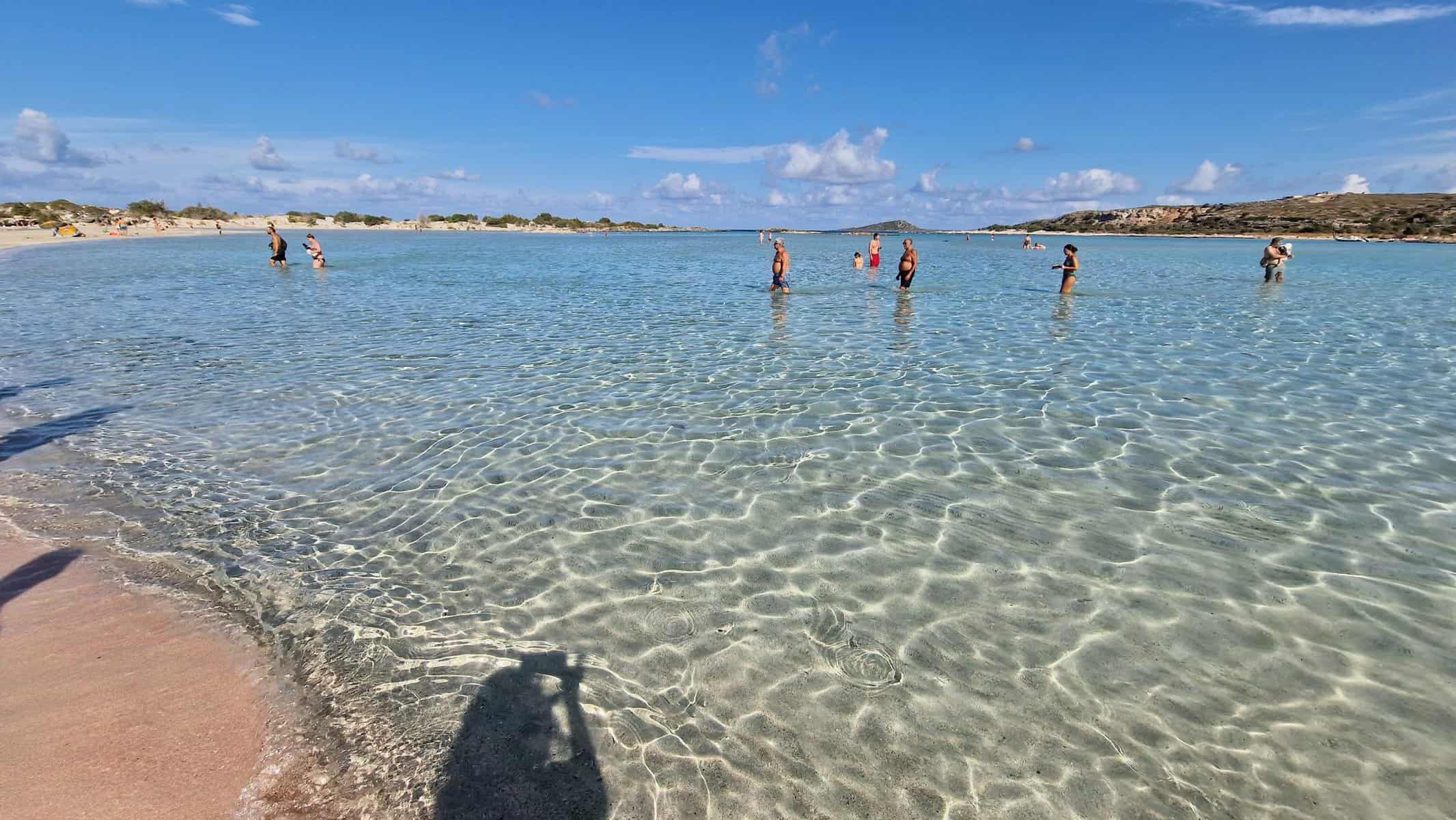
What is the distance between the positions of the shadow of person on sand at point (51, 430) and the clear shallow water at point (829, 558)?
97mm

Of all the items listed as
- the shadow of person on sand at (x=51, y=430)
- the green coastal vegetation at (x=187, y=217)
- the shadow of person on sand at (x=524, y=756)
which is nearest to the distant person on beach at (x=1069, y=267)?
the shadow of person on sand at (x=524, y=756)

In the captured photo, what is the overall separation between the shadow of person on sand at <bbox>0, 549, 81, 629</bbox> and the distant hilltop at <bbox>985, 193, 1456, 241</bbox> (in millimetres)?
140679

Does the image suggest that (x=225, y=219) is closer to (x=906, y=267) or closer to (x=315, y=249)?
(x=315, y=249)

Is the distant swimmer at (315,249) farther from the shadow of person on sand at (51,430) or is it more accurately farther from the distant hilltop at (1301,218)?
the distant hilltop at (1301,218)

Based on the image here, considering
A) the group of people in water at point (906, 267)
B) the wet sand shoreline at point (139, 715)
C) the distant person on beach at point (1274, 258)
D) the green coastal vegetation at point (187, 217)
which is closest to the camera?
the wet sand shoreline at point (139, 715)

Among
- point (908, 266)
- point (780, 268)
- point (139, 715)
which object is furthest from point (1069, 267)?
point (139, 715)

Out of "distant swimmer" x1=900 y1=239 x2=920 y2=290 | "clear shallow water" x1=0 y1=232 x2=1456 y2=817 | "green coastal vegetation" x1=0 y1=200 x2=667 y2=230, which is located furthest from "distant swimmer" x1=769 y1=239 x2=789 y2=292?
"green coastal vegetation" x1=0 y1=200 x2=667 y2=230

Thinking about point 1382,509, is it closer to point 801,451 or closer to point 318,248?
point 801,451

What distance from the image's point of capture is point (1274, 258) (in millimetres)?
28406

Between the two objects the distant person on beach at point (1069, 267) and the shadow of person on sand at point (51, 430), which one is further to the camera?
the distant person on beach at point (1069, 267)

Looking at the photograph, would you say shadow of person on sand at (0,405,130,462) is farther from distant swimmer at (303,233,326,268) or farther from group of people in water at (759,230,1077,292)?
distant swimmer at (303,233,326,268)

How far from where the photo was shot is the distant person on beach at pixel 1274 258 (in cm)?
2797

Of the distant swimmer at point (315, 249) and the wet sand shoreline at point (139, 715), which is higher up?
the distant swimmer at point (315, 249)

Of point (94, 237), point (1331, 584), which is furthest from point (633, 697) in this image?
point (94, 237)
